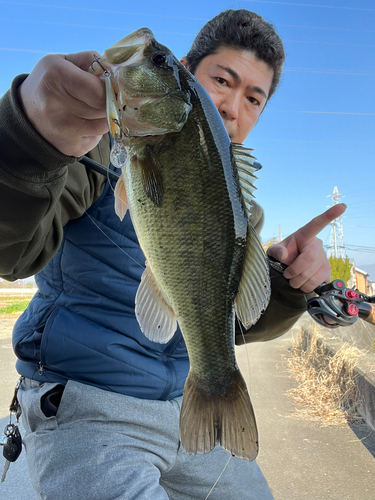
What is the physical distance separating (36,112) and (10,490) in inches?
109

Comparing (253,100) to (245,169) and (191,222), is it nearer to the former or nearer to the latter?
(245,169)

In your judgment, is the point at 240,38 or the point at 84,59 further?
the point at 240,38

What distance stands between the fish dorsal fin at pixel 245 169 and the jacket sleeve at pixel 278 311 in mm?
690

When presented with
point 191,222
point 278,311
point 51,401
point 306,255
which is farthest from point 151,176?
point 278,311

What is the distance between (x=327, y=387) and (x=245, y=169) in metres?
3.93

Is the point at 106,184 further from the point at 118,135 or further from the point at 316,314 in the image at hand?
the point at 316,314

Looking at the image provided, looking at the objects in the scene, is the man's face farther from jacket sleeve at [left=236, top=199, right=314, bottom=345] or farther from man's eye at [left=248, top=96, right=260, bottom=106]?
jacket sleeve at [left=236, top=199, right=314, bottom=345]

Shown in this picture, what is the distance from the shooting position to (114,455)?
1.58 metres

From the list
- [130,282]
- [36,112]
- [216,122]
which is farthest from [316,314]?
[36,112]

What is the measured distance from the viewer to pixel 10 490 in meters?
2.74

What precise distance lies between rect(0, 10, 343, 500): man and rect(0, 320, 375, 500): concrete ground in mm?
782

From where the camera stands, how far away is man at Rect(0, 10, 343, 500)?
1464 mm

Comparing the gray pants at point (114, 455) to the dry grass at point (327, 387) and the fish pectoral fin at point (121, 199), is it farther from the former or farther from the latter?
the dry grass at point (327, 387)

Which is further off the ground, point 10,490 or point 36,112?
point 36,112
